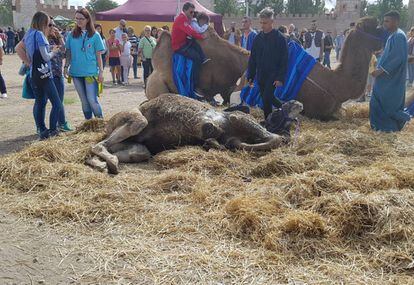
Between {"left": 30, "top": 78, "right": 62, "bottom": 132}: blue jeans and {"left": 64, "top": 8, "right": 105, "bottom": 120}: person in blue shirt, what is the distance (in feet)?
1.58

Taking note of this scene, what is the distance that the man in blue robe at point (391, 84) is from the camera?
21.0ft

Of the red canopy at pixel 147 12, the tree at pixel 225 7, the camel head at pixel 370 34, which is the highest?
the tree at pixel 225 7

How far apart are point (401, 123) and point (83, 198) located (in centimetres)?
487

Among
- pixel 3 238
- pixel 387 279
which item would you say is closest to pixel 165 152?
pixel 3 238

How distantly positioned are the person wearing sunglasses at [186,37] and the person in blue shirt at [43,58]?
8.02 ft

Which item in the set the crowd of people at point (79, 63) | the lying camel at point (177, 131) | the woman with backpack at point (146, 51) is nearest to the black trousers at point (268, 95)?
the crowd of people at point (79, 63)

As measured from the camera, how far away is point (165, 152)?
16.8 feet

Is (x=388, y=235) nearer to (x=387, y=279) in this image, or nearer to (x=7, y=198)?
(x=387, y=279)

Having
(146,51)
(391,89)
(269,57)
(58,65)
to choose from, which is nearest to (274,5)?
(146,51)

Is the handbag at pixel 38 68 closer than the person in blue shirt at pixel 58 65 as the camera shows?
Yes

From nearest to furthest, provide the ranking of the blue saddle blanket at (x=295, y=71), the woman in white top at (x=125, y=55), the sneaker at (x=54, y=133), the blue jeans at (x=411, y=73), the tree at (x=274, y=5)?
the sneaker at (x=54, y=133), the blue saddle blanket at (x=295, y=71), the blue jeans at (x=411, y=73), the woman in white top at (x=125, y=55), the tree at (x=274, y=5)

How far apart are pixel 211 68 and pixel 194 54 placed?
50 centimetres

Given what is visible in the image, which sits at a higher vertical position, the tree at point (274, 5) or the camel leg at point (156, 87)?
the tree at point (274, 5)

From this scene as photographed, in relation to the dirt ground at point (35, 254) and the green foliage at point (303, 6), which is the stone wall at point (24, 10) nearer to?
the green foliage at point (303, 6)
